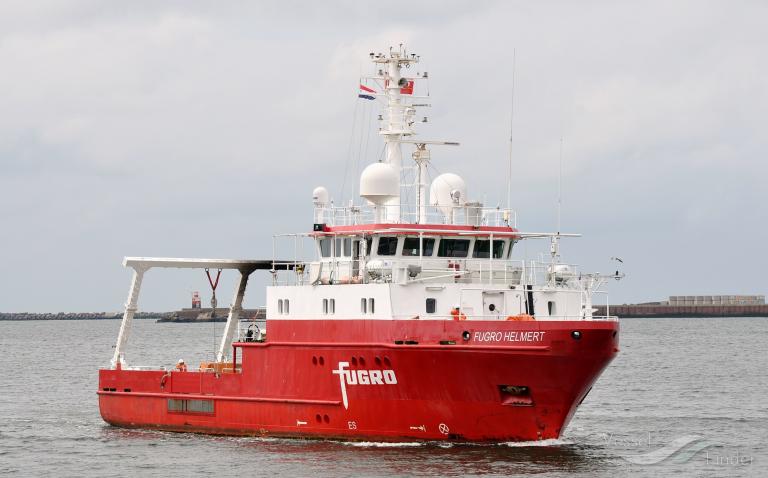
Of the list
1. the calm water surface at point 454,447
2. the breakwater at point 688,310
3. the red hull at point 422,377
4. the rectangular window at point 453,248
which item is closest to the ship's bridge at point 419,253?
the rectangular window at point 453,248

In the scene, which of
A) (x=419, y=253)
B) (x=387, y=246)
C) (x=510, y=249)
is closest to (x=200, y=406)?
(x=387, y=246)

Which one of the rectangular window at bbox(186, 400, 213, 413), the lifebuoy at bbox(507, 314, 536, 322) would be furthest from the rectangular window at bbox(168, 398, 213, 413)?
the lifebuoy at bbox(507, 314, 536, 322)

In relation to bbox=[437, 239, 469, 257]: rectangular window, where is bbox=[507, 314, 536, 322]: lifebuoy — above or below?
below

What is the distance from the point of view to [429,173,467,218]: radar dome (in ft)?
111

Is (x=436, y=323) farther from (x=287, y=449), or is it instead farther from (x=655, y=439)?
(x=655, y=439)

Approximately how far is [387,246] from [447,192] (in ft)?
8.39

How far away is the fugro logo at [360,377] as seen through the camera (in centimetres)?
3055

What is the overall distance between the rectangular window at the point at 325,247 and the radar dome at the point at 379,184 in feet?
5.62

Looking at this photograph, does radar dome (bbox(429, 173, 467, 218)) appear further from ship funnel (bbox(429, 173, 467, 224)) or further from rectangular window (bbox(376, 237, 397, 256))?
rectangular window (bbox(376, 237, 397, 256))

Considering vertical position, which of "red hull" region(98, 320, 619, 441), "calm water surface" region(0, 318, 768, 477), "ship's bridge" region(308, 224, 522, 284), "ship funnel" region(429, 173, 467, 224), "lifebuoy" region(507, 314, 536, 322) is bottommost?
"calm water surface" region(0, 318, 768, 477)

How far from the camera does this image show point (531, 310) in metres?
31.5

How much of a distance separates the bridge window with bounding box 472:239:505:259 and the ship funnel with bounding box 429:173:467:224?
0.92 meters

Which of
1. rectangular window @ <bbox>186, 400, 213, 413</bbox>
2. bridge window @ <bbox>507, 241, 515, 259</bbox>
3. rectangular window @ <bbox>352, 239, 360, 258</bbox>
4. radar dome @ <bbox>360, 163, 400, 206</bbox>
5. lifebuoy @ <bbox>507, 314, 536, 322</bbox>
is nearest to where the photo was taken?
lifebuoy @ <bbox>507, 314, 536, 322</bbox>

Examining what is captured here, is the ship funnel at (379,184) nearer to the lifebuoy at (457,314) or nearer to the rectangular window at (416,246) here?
the rectangular window at (416,246)
